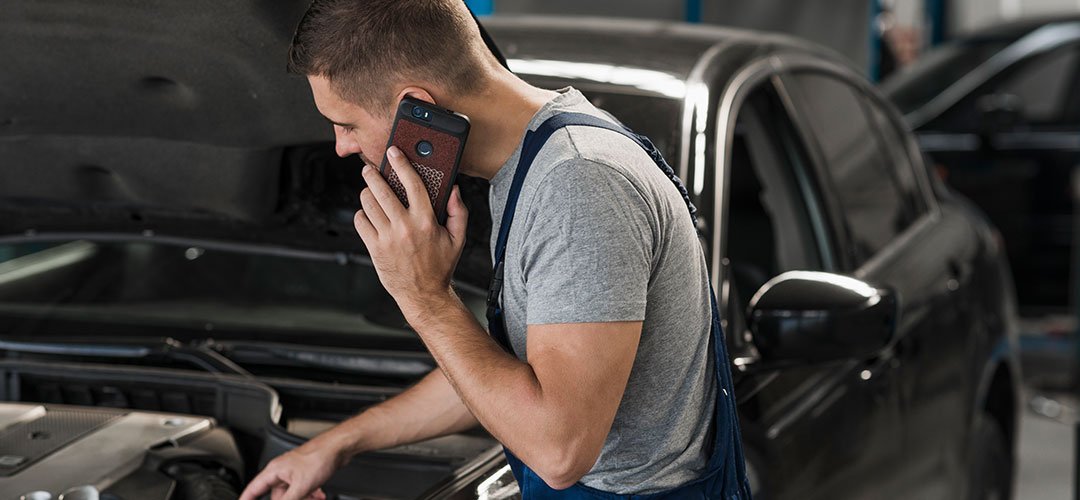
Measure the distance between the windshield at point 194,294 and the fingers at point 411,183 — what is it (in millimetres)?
832

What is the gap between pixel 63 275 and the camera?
2.83 m

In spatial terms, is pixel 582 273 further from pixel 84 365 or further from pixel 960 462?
pixel 960 462

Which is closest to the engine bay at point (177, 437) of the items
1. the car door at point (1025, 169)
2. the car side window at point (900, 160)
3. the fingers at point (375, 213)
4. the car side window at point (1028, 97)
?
the fingers at point (375, 213)

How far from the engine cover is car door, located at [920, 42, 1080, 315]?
4833 millimetres

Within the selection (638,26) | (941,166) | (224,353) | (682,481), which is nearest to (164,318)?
(224,353)

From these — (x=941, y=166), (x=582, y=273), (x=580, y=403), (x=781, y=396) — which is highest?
(x=582, y=273)

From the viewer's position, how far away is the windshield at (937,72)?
6688 millimetres

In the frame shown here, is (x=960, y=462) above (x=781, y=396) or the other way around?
the other way around

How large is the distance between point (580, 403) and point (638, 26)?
1.50m

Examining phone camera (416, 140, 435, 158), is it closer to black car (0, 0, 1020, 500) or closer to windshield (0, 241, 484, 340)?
black car (0, 0, 1020, 500)

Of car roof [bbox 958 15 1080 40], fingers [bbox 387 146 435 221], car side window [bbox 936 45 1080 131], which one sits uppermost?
fingers [bbox 387 146 435 221]

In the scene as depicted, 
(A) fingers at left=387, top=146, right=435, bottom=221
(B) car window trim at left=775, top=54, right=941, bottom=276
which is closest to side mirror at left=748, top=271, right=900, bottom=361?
(B) car window trim at left=775, top=54, right=941, bottom=276

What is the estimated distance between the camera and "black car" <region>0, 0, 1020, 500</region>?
1.96 meters

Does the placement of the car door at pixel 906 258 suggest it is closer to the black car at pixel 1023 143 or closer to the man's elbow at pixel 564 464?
the man's elbow at pixel 564 464
